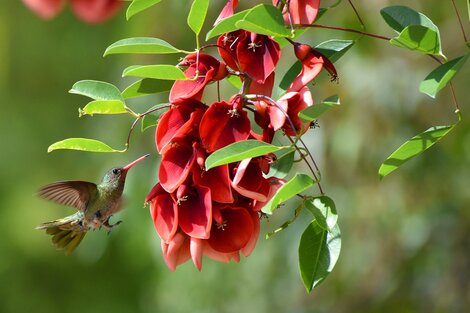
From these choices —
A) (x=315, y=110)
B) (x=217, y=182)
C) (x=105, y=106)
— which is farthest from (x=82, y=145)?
(x=315, y=110)

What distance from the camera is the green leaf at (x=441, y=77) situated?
870 millimetres

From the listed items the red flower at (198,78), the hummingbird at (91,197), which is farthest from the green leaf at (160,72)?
the hummingbird at (91,197)

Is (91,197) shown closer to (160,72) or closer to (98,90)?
(98,90)

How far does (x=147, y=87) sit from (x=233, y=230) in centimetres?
19

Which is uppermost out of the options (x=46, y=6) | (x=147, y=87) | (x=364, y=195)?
(x=147, y=87)

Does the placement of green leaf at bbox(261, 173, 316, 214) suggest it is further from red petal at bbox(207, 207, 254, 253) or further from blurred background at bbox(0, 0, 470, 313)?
blurred background at bbox(0, 0, 470, 313)

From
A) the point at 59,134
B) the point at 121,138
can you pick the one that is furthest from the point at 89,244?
the point at 59,134

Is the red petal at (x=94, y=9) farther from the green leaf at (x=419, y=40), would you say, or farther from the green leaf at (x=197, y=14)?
the green leaf at (x=419, y=40)

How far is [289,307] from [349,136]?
0.58m

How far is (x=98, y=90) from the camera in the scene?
3.22ft

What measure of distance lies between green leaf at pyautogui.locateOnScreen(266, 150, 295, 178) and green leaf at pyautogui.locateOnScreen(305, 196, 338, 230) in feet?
0.19

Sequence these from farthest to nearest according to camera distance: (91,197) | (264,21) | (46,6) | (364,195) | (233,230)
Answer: (364,195) < (46,6) < (91,197) < (233,230) < (264,21)

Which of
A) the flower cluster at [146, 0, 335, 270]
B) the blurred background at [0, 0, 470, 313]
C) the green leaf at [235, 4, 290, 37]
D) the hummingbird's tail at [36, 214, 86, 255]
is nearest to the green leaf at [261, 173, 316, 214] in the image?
the flower cluster at [146, 0, 335, 270]

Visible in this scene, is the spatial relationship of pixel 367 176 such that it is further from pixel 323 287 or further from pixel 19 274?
pixel 19 274
